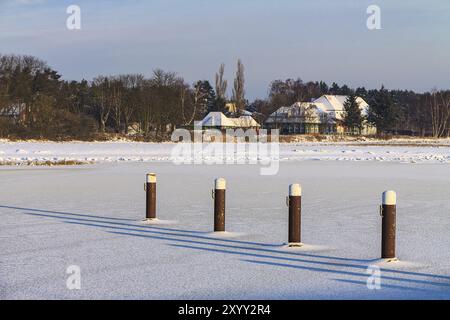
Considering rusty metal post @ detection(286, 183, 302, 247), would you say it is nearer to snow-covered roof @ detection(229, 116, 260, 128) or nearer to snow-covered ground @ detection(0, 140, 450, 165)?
snow-covered ground @ detection(0, 140, 450, 165)

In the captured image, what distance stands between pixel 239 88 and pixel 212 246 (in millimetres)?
103222

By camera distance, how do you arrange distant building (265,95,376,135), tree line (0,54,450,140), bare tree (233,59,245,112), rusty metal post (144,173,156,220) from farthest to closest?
distant building (265,95,376,135), bare tree (233,59,245,112), tree line (0,54,450,140), rusty metal post (144,173,156,220)

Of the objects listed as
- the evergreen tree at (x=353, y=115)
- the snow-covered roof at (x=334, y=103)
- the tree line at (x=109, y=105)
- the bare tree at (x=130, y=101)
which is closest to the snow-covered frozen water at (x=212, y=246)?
the tree line at (x=109, y=105)

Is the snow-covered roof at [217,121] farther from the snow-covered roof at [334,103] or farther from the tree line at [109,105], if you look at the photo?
the snow-covered roof at [334,103]

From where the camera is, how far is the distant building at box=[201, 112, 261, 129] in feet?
367

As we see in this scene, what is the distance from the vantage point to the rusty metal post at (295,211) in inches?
421

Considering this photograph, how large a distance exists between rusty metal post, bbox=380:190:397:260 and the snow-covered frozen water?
0.79 feet

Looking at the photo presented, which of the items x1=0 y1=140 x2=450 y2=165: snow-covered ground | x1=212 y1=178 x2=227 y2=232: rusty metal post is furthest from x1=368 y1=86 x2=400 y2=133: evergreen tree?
x1=212 y1=178 x2=227 y2=232: rusty metal post

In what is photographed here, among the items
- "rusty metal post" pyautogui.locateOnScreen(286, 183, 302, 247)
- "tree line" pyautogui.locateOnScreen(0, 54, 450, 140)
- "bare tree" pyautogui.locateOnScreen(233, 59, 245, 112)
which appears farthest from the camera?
"bare tree" pyautogui.locateOnScreen(233, 59, 245, 112)

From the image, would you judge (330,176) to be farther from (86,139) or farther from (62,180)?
(86,139)

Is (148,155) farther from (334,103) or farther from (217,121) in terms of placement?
(334,103)

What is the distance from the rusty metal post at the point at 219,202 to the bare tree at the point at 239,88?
100386mm

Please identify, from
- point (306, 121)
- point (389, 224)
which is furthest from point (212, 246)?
point (306, 121)

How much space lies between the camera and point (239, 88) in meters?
113
